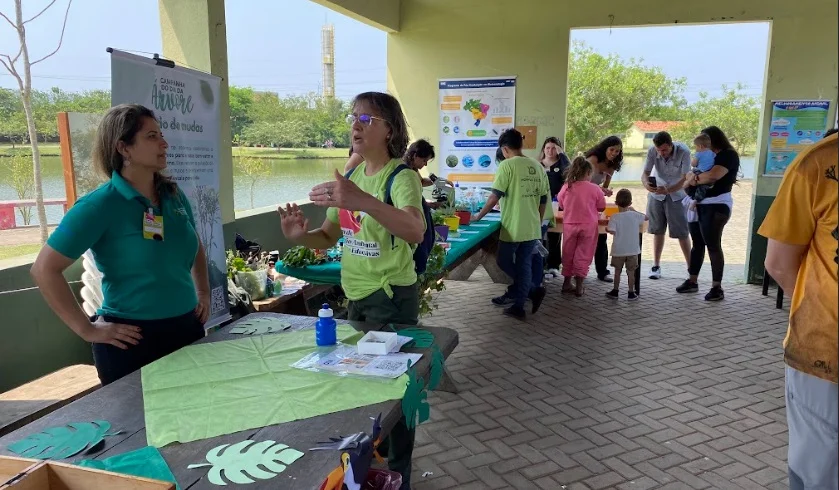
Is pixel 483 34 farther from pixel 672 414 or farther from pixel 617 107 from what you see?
pixel 617 107

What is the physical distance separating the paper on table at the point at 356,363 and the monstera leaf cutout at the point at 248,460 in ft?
1.37

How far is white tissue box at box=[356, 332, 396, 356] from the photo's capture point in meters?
1.87

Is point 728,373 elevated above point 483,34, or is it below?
below

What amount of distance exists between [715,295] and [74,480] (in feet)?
19.6

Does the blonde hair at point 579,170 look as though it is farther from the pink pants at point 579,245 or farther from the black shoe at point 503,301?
the black shoe at point 503,301

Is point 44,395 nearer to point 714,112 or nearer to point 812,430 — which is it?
point 812,430

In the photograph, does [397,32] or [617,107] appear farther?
[617,107]

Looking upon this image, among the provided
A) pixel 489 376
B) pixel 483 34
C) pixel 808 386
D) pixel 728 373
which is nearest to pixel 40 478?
pixel 808 386

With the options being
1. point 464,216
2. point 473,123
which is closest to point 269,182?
point 464,216

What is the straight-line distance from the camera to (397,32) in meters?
7.29

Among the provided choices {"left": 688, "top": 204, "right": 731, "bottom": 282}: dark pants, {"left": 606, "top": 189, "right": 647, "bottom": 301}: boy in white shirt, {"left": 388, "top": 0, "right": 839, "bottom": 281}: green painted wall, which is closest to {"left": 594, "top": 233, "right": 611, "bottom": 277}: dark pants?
{"left": 606, "top": 189, "right": 647, "bottom": 301}: boy in white shirt

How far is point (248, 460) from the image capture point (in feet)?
4.22

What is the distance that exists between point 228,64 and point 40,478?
11.9 ft

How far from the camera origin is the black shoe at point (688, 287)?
19.7 ft
